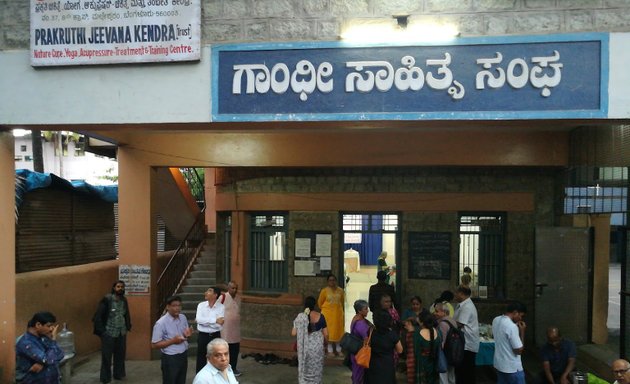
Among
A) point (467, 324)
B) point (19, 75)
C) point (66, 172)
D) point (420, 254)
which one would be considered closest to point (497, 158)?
point (420, 254)

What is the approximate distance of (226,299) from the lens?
27.2 ft

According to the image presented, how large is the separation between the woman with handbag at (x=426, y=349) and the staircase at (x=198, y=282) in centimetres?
505

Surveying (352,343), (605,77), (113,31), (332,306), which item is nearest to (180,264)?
(332,306)

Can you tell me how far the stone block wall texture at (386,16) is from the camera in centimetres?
548

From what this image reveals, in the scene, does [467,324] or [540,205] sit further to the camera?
[540,205]

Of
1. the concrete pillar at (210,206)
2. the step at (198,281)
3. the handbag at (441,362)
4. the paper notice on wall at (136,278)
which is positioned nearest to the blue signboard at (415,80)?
the handbag at (441,362)

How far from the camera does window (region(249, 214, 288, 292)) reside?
1009cm

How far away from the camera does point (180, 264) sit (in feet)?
38.4

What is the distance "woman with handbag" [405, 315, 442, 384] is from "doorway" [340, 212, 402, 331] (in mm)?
3554

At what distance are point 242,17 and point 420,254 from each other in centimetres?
596

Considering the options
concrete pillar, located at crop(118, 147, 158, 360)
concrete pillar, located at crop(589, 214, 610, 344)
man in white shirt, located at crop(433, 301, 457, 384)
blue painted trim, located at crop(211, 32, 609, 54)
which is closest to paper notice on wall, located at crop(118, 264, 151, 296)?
concrete pillar, located at crop(118, 147, 158, 360)

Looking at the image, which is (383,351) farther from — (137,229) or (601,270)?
(601,270)

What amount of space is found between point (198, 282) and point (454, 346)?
6.96 metres

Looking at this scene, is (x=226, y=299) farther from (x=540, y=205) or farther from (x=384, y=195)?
(x=540, y=205)
